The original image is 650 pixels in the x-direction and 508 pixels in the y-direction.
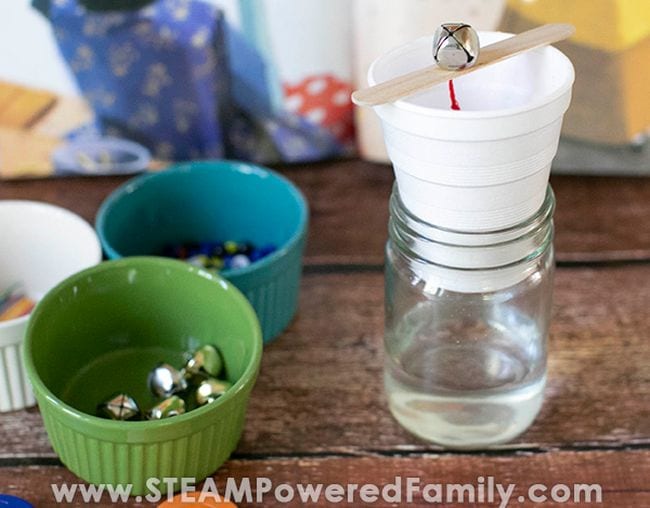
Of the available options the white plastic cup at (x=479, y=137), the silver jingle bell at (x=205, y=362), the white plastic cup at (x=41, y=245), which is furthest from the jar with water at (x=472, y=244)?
the white plastic cup at (x=41, y=245)

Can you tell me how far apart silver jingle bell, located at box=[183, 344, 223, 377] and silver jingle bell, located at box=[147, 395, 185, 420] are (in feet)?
0.10

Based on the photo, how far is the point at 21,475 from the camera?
0.55m

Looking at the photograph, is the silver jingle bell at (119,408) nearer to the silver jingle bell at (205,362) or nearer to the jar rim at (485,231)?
the silver jingle bell at (205,362)

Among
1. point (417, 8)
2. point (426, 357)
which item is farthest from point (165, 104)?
point (426, 357)

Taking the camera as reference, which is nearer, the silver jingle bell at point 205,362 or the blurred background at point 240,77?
the silver jingle bell at point 205,362

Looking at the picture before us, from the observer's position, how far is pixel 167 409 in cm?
55

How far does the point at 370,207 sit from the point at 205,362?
24 centimetres

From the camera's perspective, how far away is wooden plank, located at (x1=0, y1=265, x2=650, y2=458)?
577mm

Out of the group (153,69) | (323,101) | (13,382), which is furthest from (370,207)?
(13,382)

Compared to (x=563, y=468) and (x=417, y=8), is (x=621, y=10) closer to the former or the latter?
(x=417, y=8)

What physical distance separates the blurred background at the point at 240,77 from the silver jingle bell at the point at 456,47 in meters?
0.25

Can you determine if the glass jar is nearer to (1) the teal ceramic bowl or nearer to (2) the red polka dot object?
(1) the teal ceramic bowl

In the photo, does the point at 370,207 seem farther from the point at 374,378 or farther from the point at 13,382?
the point at 13,382

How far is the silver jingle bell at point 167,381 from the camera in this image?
22.7 inches
